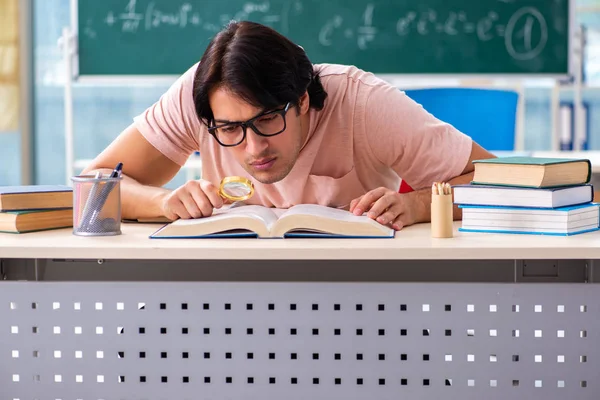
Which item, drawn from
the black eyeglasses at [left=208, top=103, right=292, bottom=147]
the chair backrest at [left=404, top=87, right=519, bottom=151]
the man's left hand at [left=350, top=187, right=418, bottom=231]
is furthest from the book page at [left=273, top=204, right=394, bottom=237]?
the chair backrest at [left=404, top=87, right=519, bottom=151]

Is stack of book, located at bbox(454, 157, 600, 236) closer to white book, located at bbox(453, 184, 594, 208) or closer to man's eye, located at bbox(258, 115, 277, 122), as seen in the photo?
white book, located at bbox(453, 184, 594, 208)

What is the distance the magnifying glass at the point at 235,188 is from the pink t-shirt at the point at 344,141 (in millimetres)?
429

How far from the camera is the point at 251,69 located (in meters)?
1.59

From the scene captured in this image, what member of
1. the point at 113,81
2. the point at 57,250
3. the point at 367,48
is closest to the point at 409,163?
the point at 57,250

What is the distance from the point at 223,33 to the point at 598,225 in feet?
2.87

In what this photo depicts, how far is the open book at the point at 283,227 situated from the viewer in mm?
1334

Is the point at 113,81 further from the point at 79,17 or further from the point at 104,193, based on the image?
the point at 104,193

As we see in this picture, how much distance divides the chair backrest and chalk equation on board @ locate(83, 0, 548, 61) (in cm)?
148

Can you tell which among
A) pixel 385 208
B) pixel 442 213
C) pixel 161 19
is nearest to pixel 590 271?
pixel 442 213

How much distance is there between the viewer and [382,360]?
1290mm

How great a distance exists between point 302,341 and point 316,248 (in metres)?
0.18

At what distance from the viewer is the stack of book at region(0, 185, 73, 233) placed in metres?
1.45

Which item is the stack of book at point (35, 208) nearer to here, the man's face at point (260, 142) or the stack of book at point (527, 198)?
the man's face at point (260, 142)

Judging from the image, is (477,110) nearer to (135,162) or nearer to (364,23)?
(135,162)
